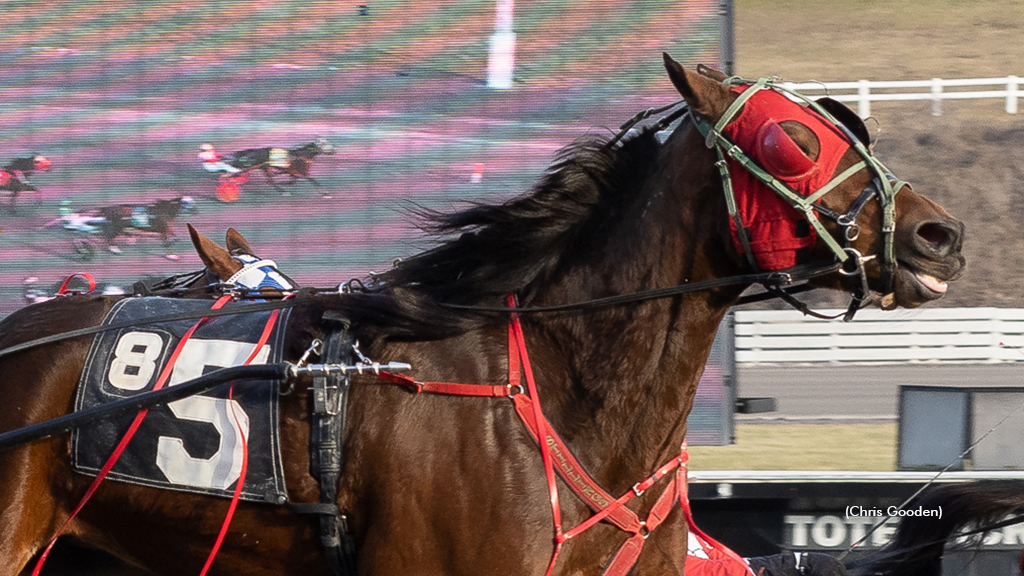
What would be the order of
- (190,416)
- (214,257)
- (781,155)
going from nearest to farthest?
(781,155), (190,416), (214,257)

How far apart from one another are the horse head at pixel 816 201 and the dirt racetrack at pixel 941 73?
31.0ft

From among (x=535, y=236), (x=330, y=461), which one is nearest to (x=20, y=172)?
(x=330, y=461)

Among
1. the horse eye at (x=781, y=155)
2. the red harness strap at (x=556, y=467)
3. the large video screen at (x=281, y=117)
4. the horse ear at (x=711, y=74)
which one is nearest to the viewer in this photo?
the horse eye at (x=781, y=155)

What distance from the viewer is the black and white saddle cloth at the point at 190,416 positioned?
2.67m

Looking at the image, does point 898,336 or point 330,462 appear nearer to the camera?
point 330,462

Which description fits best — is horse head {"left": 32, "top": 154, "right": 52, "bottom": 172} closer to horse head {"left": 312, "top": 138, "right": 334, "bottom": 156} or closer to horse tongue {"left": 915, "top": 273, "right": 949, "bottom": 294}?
horse head {"left": 312, "top": 138, "right": 334, "bottom": 156}

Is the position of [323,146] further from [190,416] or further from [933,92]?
[933,92]

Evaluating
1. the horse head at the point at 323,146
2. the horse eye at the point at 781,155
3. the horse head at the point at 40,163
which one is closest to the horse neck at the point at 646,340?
the horse eye at the point at 781,155

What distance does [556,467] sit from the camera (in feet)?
8.32

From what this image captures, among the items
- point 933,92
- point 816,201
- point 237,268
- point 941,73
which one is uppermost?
point 941,73

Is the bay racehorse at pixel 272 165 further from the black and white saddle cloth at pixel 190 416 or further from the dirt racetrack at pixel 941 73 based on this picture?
the dirt racetrack at pixel 941 73

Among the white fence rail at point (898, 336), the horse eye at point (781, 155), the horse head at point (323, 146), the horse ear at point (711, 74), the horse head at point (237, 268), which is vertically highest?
the horse ear at point (711, 74)

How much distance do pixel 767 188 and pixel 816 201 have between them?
12 centimetres

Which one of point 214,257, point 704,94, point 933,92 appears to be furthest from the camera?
point 933,92
